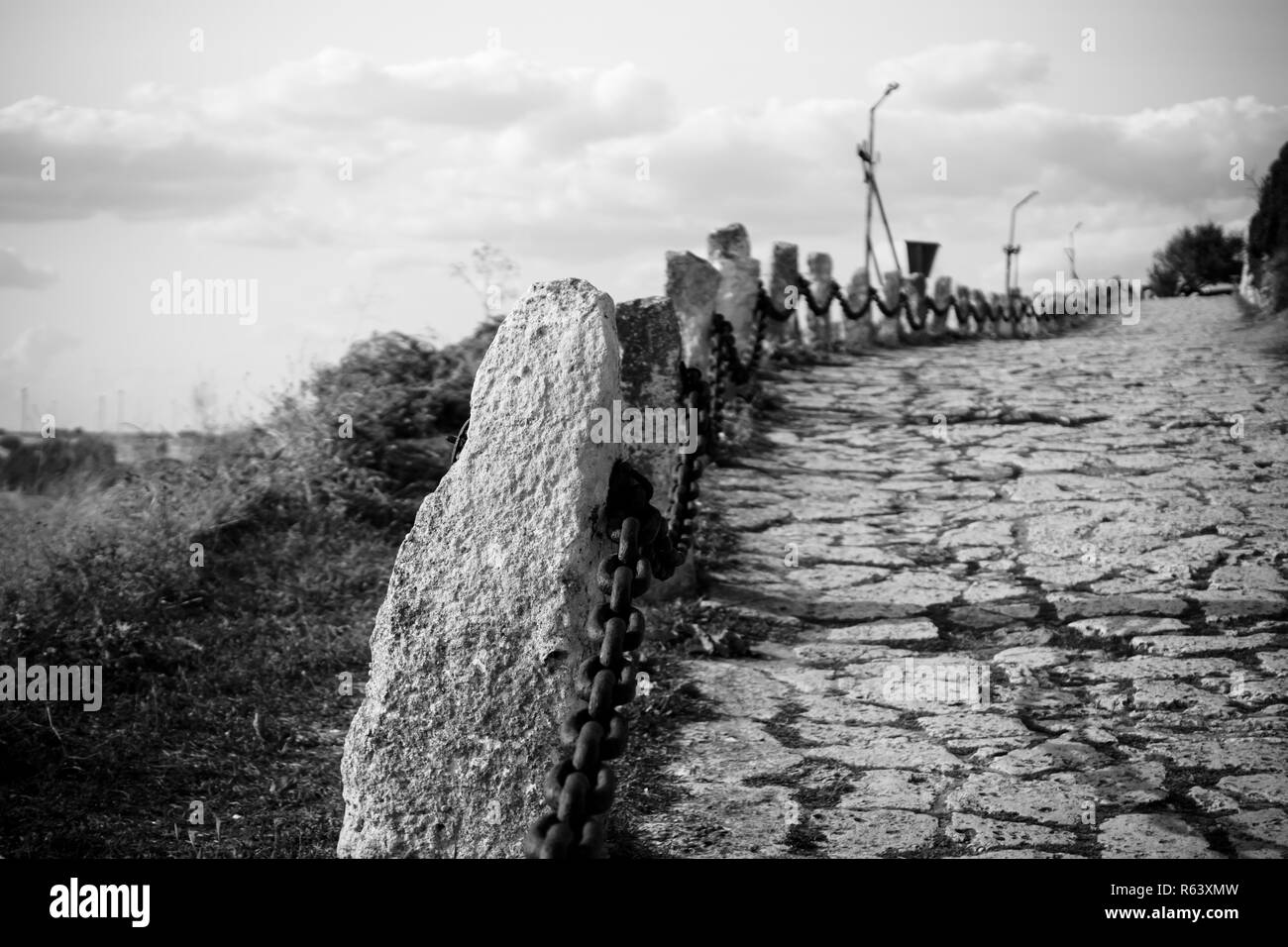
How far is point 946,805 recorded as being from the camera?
359 cm

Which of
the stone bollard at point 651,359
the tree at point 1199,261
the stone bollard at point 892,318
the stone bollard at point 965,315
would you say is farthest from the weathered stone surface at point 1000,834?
the tree at point 1199,261

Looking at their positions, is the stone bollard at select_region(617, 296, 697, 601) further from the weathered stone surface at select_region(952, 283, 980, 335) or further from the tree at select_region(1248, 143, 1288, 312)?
the tree at select_region(1248, 143, 1288, 312)

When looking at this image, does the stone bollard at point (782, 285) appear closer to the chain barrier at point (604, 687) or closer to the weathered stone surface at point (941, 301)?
the weathered stone surface at point (941, 301)

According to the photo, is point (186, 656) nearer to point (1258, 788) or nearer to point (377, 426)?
point (377, 426)

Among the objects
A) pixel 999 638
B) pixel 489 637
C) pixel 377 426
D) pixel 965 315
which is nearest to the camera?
pixel 489 637

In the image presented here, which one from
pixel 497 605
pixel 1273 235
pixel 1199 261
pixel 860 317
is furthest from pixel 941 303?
pixel 1199 261

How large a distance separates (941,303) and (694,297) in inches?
429

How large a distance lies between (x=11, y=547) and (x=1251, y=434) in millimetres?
8457

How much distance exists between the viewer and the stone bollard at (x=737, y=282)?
1110cm

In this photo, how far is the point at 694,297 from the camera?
848cm

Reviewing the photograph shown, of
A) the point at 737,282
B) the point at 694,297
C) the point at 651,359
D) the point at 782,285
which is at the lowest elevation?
the point at 651,359

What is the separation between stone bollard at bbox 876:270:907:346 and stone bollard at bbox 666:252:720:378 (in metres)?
8.10

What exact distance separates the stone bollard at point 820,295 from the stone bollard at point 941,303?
3940 mm
